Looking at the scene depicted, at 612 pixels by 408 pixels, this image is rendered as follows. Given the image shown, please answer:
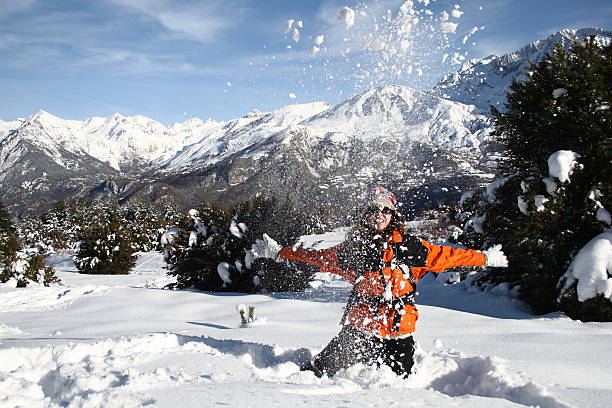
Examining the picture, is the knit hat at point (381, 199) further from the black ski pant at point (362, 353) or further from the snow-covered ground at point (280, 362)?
the snow-covered ground at point (280, 362)

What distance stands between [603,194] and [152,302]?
709 centimetres

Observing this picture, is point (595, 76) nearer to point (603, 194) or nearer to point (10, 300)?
point (603, 194)

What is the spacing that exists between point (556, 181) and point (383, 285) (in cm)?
351

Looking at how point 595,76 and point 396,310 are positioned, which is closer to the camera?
point 396,310

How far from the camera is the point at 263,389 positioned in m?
2.45

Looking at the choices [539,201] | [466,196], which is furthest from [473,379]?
[466,196]

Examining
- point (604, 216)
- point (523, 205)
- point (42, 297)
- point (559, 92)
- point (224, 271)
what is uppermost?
point (559, 92)

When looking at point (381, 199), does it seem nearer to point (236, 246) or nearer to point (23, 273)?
point (236, 246)

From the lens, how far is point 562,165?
504 cm

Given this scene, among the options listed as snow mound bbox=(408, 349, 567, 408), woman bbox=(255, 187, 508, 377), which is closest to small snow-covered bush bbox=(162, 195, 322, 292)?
woman bbox=(255, 187, 508, 377)

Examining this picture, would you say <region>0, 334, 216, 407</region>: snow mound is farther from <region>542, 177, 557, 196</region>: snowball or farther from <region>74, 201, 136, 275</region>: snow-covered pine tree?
<region>74, 201, 136, 275</region>: snow-covered pine tree

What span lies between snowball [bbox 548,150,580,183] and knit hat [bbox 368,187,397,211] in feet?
10.2

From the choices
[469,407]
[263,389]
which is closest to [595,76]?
[469,407]

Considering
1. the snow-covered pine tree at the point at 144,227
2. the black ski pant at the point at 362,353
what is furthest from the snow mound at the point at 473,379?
the snow-covered pine tree at the point at 144,227
